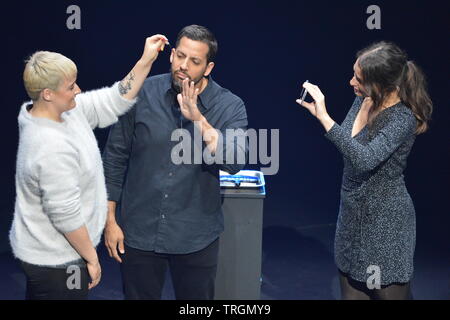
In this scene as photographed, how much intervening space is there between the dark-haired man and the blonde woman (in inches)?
9.5

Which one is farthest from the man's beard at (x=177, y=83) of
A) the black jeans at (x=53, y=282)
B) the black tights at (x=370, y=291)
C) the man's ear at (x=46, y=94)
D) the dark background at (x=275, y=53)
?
the dark background at (x=275, y=53)

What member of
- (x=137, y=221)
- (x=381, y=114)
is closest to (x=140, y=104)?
(x=137, y=221)

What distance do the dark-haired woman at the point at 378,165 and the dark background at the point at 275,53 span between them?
1.81m

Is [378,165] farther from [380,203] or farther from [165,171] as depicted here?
[165,171]

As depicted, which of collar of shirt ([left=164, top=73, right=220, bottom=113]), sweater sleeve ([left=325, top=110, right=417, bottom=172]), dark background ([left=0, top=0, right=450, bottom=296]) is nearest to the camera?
sweater sleeve ([left=325, top=110, right=417, bottom=172])

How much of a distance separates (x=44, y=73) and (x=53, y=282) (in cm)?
74

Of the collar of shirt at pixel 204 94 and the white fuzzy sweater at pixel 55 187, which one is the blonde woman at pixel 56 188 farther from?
the collar of shirt at pixel 204 94

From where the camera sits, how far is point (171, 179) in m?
2.69

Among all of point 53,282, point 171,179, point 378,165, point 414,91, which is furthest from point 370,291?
point 53,282

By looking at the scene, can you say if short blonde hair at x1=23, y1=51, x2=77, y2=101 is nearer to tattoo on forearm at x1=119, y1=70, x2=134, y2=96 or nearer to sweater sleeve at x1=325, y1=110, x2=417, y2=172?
tattoo on forearm at x1=119, y1=70, x2=134, y2=96

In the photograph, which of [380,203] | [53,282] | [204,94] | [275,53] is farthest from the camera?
[275,53]

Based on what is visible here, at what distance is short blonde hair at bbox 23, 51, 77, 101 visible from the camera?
7.45ft

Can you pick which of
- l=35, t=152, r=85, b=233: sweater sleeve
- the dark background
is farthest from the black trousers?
the dark background

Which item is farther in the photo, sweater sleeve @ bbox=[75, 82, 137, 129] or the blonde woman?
sweater sleeve @ bbox=[75, 82, 137, 129]
